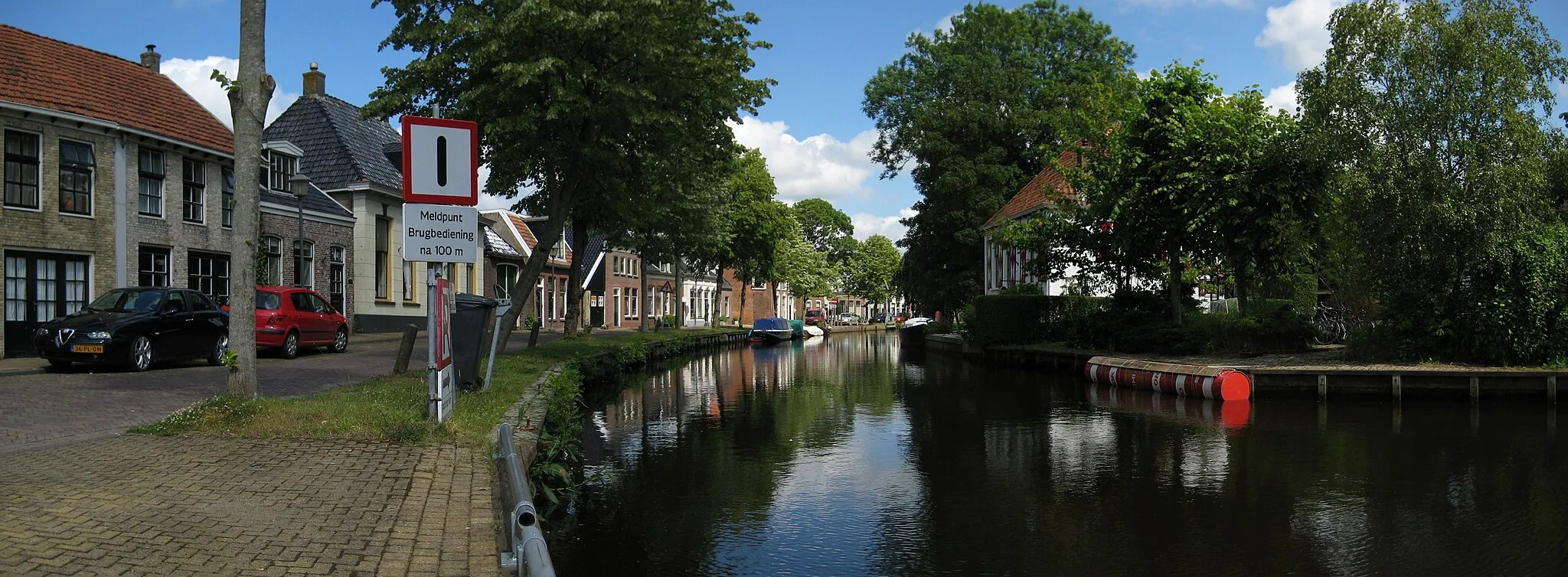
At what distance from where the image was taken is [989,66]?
4397 centimetres

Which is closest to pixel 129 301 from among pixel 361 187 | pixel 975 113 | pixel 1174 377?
pixel 361 187

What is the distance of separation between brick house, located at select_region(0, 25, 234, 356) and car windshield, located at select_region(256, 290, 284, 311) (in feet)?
15.2

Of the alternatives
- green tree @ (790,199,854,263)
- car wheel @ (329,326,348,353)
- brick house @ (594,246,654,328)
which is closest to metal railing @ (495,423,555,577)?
car wheel @ (329,326,348,353)

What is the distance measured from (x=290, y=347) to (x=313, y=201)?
11.9 metres

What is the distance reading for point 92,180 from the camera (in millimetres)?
20828

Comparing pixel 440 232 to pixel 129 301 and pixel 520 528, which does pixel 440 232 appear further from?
pixel 129 301

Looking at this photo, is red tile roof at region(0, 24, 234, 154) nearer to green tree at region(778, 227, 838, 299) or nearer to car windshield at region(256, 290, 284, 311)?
car windshield at region(256, 290, 284, 311)

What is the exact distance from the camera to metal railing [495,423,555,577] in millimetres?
3348

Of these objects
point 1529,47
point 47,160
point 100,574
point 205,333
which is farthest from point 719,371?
point 100,574

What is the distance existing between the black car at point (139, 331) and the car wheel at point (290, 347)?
5.47 ft

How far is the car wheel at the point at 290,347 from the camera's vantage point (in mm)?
19078

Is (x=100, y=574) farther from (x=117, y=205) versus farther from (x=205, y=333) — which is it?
(x=117, y=205)

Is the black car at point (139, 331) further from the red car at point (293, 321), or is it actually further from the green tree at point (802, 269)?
the green tree at point (802, 269)

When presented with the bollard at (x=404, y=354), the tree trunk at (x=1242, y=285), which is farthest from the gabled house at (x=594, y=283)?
the bollard at (x=404, y=354)
